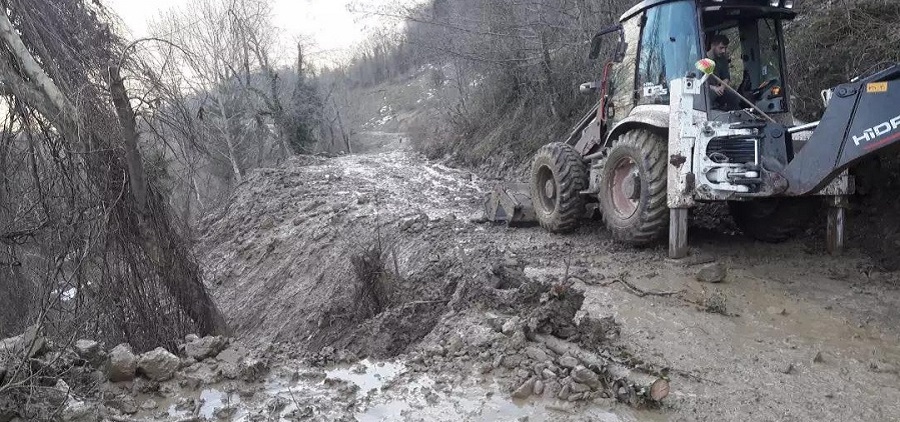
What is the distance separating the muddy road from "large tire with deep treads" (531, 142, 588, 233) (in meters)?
0.20

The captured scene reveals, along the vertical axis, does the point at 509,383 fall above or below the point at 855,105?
below

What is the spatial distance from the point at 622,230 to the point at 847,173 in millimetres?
2064

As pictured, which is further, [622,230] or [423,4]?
[423,4]

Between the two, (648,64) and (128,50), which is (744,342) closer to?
(648,64)

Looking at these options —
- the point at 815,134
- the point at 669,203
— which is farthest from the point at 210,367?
the point at 815,134

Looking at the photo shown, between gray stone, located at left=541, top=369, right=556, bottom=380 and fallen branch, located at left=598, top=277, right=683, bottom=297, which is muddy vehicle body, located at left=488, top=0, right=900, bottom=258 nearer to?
fallen branch, located at left=598, top=277, right=683, bottom=297

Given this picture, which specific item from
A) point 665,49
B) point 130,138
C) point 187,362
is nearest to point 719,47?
point 665,49

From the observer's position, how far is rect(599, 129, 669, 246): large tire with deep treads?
6035mm

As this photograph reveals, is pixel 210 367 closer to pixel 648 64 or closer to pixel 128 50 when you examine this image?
pixel 128 50

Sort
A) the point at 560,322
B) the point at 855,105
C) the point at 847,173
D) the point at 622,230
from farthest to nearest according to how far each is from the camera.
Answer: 1. the point at 622,230
2. the point at 847,173
3. the point at 855,105
4. the point at 560,322

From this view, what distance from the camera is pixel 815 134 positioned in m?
5.05

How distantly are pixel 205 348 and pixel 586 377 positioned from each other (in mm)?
2350

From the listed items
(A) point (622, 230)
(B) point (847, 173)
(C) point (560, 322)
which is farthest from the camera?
(A) point (622, 230)

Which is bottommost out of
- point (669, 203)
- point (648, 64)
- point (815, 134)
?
point (669, 203)
